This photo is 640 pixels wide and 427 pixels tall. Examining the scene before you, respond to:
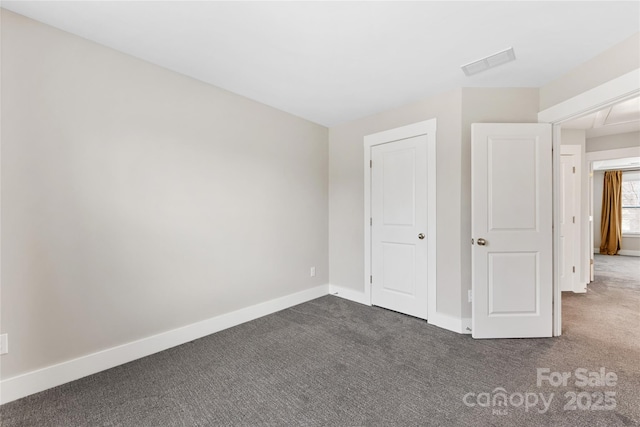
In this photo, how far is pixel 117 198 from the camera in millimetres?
2215

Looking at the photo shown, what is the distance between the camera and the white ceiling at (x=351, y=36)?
5.71ft

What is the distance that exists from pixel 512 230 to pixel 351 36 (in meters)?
2.31

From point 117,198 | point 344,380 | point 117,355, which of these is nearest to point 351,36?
point 117,198

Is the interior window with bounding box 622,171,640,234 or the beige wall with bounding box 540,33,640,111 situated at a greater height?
the beige wall with bounding box 540,33,640,111

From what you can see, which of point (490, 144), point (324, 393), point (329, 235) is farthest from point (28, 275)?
point (490, 144)

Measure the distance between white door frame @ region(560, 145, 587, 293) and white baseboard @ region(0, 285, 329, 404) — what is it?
4537 millimetres

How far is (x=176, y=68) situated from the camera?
2488mm

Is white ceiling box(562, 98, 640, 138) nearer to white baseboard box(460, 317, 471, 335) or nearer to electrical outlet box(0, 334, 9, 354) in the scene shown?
white baseboard box(460, 317, 471, 335)

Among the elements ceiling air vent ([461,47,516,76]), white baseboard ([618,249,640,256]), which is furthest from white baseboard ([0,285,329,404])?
white baseboard ([618,249,640,256])

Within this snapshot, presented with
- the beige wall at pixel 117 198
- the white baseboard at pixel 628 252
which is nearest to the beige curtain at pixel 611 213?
the white baseboard at pixel 628 252

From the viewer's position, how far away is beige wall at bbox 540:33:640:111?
1965mm

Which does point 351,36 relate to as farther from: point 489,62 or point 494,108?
point 494,108

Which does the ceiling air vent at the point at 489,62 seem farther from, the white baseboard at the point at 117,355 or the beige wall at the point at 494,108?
the white baseboard at the point at 117,355

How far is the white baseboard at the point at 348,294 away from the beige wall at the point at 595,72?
115 inches
